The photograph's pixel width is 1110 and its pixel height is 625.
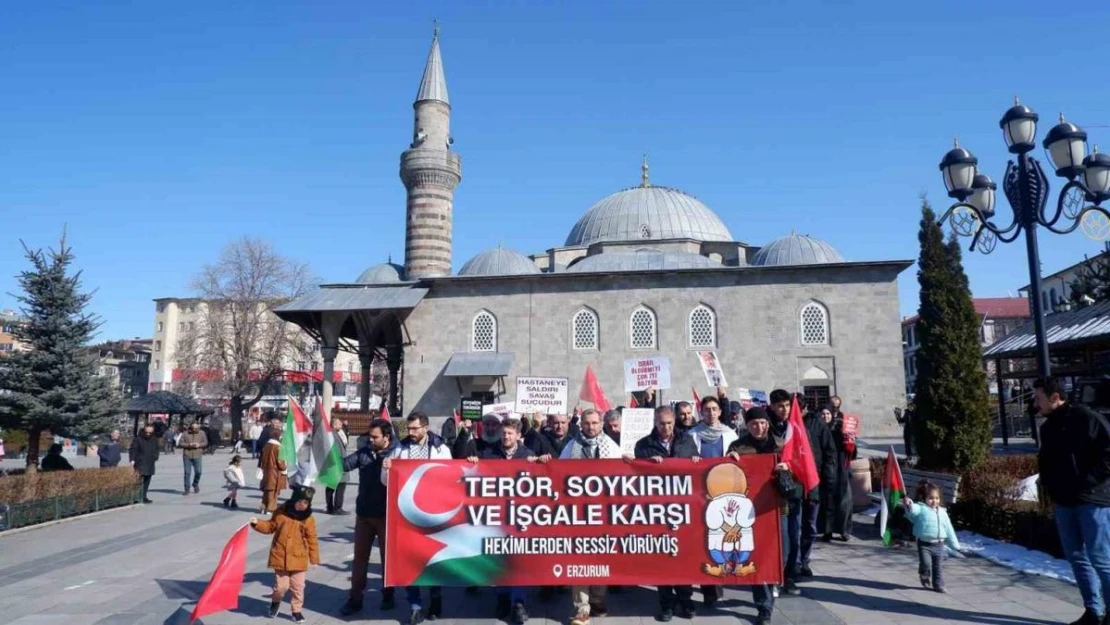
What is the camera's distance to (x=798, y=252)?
3191 centimetres

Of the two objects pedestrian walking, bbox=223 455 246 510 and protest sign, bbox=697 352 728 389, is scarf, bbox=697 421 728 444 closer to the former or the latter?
protest sign, bbox=697 352 728 389

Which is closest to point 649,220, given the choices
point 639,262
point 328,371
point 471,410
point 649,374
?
point 639,262

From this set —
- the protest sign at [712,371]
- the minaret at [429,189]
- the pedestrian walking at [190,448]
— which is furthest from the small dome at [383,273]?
the protest sign at [712,371]

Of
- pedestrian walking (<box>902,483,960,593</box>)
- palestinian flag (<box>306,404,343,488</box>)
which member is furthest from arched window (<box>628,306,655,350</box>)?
pedestrian walking (<box>902,483,960,593</box>)

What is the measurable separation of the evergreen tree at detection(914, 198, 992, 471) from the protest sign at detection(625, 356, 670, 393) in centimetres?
361

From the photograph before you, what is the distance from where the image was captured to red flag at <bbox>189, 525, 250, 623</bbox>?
5008mm

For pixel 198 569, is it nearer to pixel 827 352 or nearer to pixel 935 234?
pixel 935 234

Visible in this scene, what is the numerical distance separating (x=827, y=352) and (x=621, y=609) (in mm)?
22653

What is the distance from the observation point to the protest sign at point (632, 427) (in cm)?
737

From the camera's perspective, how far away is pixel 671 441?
549cm

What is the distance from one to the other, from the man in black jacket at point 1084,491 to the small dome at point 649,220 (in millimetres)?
33174

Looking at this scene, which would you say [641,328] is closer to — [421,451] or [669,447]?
[669,447]

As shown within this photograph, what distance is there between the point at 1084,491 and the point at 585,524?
11.4 feet

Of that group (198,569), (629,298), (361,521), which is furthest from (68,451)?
(361,521)
